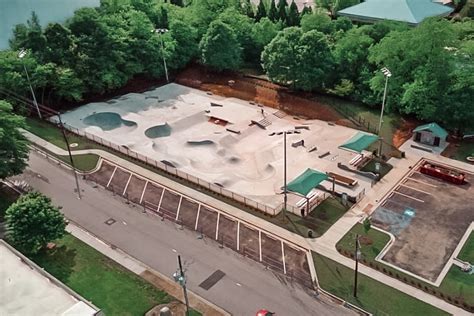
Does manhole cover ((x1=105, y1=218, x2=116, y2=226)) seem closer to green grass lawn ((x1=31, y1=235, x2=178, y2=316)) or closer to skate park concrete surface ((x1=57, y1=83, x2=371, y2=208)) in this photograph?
green grass lawn ((x1=31, y1=235, x2=178, y2=316))

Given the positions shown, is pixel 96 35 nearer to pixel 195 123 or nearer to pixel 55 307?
pixel 195 123

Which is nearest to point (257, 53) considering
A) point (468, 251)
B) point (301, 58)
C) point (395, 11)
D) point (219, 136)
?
point (301, 58)

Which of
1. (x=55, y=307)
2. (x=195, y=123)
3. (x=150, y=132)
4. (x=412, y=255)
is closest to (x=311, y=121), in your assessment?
(x=195, y=123)

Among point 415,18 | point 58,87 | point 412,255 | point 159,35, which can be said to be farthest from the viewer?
point 415,18

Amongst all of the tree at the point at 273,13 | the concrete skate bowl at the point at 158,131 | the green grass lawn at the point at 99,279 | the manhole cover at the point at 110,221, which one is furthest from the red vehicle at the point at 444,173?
the tree at the point at 273,13

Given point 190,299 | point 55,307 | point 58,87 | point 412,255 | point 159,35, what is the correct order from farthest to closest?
point 159,35 → point 58,87 → point 412,255 → point 190,299 → point 55,307

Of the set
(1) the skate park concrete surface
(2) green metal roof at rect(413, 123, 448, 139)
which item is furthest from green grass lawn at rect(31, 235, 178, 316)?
(2) green metal roof at rect(413, 123, 448, 139)
